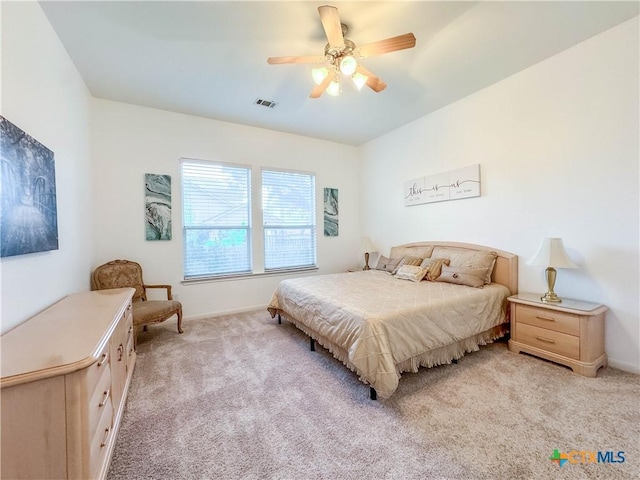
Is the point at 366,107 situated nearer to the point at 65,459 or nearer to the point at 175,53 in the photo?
the point at 175,53

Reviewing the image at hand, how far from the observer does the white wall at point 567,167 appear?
2.26 meters

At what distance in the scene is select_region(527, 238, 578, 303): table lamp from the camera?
2.39 metres

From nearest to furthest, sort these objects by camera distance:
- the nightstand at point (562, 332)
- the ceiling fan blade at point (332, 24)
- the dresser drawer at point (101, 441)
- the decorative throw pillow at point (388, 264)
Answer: the dresser drawer at point (101, 441) < the ceiling fan blade at point (332, 24) < the nightstand at point (562, 332) < the decorative throw pillow at point (388, 264)

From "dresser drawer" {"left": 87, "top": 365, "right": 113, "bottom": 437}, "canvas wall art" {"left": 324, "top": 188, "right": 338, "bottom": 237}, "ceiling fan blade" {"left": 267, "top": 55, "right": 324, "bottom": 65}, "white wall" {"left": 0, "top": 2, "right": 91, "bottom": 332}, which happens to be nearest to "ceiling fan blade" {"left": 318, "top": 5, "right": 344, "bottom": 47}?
"ceiling fan blade" {"left": 267, "top": 55, "right": 324, "bottom": 65}

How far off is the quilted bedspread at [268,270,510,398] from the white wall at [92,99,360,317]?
1329 mm

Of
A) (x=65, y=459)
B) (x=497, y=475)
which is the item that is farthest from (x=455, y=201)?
(x=65, y=459)

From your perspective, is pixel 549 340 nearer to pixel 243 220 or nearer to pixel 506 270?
pixel 506 270

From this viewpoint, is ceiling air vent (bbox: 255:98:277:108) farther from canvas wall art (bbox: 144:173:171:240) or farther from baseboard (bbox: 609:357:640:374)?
baseboard (bbox: 609:357:640:374)

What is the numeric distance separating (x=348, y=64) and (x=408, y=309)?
1991 millimetres

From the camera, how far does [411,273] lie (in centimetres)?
339

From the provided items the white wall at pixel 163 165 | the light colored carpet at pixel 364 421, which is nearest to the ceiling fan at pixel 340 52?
the white wall at pixel 163 165

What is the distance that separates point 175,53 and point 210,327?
10.1 ft

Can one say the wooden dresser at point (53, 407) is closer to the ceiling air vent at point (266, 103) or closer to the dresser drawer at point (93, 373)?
the dresser drawer at point (93, 373)

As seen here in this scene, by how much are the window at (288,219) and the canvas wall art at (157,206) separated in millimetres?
1377
